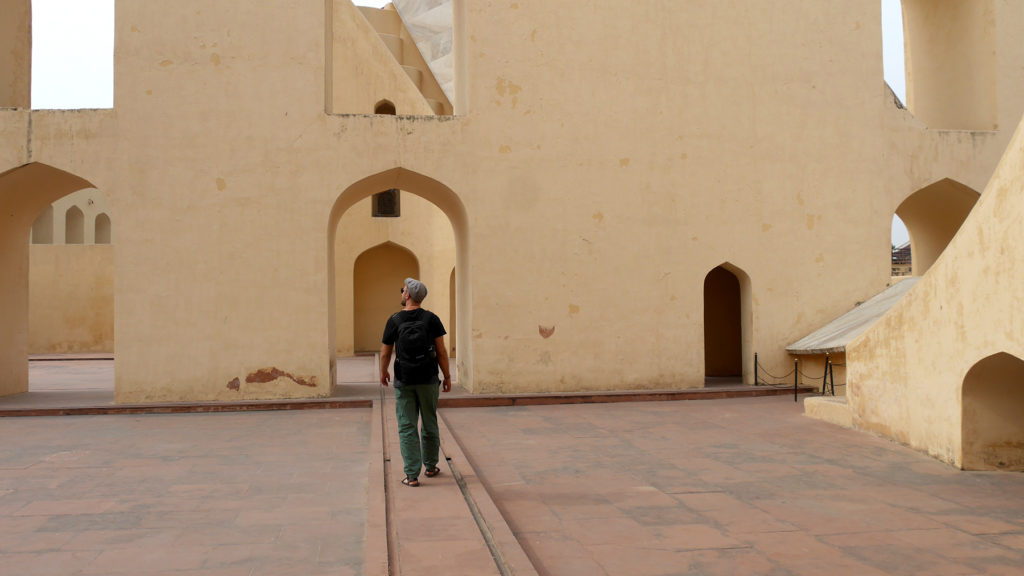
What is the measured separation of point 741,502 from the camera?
193 inches

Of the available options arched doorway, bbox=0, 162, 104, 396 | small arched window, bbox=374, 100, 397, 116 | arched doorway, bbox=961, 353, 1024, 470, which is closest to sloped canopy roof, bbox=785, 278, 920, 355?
arched doorway, bbox=961, 353, 1024, 470

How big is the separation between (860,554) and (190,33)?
31.9 feet

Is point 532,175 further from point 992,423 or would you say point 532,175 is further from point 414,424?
point 992,423

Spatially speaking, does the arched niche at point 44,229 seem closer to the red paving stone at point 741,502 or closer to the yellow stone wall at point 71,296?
the yellow stone wall at point 71,296

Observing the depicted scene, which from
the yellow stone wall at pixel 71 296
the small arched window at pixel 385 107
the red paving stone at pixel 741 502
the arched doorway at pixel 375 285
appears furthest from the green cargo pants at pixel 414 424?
the yellow stone wall at pixel 71 296

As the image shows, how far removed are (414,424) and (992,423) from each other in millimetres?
4221

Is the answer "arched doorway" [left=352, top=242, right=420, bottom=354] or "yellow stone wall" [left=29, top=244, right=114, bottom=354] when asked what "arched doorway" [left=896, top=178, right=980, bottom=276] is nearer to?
"arched doorway" [left=352, top=242, right=420, bottom=354]

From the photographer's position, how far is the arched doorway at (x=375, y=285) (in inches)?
794

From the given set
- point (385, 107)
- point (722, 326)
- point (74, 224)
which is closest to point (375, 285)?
point (385, 107)

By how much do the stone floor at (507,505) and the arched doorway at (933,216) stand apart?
710 centimetres

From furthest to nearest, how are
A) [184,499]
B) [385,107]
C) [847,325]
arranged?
[385,107]
[847,325]
[184,499]

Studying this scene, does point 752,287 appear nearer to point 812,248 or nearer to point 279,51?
point 812,248

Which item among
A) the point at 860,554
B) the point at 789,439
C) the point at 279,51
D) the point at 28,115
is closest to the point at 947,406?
the point at 789,439

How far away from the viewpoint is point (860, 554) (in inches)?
153
